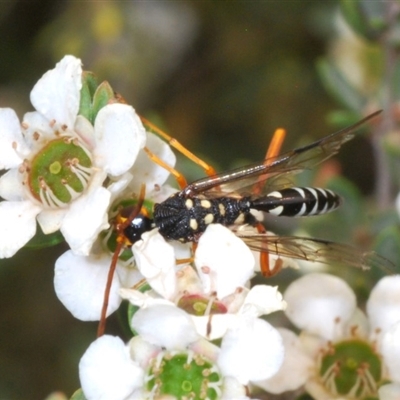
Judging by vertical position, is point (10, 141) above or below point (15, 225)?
above

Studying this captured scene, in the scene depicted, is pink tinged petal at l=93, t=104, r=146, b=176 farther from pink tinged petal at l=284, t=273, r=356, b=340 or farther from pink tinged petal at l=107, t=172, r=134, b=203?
pink tinged petal at l=284, t=273, r=356, b=340

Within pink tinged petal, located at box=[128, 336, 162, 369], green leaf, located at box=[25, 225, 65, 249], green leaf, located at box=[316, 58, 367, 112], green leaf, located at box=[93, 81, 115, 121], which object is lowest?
pink tinged petal, located at box=[128, 336, 162, 369]

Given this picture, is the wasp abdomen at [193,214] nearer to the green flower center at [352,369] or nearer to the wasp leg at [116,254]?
the wasp leg at [116,254]

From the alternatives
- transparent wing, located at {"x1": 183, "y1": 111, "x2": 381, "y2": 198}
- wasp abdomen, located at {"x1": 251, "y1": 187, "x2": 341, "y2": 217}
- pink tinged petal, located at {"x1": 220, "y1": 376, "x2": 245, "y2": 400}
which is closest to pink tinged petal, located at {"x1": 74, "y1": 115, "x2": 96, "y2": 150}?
transparent wing, located at {"x1": 183, "y1": 111, "x2": 381, "y2": 198}

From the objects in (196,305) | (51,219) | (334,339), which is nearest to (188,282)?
(196,305)

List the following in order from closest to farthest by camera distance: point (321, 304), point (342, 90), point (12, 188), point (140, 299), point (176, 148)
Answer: point (140, 299) < point (12, 188) < point (176, 148) < point (321, 304) < point (342, 90)

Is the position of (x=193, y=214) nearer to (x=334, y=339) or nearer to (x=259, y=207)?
(x=259, y=207)

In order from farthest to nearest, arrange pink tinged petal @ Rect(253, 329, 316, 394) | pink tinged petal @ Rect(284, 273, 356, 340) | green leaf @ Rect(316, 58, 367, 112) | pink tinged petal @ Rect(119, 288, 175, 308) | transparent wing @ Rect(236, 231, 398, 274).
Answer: green leaf @ Rect(316, 58, 367, 112)
pink tinged petal @ Rect(284, 273, 356, 340)
pink tinged petal @ Rect(253, 329, 316, 394)
transparent wing @ Rect(236, 231, 398, 274)
pink tinged petal @ Rect(119, 288, 175, 308)
